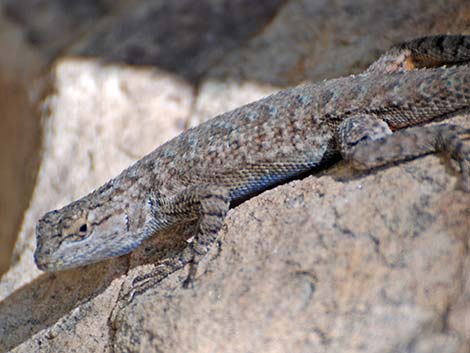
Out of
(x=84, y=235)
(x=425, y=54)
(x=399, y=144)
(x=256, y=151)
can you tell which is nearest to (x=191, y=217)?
(x=256, y=151)

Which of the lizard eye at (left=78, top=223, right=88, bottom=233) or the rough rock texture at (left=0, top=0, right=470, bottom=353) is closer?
the rough rock texture at (left=0, top=0, right=470, bottom=353)

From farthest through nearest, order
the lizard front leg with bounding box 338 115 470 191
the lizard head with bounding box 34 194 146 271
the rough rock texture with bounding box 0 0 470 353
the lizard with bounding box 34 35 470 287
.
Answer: the lizard head with bounding box 34 194 146 271 < the lizard with bounding box 34 35 470 287 < the lizard front leg with bounding box 338 115 470 191 < the rough rock texture with bounding box 0 0 470 353

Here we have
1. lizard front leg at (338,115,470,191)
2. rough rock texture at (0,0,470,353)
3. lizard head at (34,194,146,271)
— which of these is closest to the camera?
rough rock texture at (0,0,470,353)

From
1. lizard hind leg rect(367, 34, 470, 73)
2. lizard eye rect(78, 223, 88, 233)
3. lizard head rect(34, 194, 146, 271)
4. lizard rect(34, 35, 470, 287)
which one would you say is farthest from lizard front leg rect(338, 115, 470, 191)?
lizard eye rect(78, 223, 88, 233)

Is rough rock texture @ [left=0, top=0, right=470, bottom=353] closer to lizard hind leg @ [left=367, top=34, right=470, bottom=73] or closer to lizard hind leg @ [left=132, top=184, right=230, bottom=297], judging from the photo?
lizard hind leg @ [left=132, top=184, right=230, bottom=297]

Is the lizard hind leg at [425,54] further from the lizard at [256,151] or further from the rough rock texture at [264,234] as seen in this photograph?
the rough rock texture at [264,234]

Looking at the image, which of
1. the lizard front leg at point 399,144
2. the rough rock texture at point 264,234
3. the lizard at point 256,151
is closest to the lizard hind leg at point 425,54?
the lizard at point 256,151

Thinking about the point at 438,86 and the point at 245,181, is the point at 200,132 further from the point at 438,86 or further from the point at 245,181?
the point at 438,86

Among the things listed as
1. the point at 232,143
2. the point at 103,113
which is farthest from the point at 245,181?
the point at 103,113
